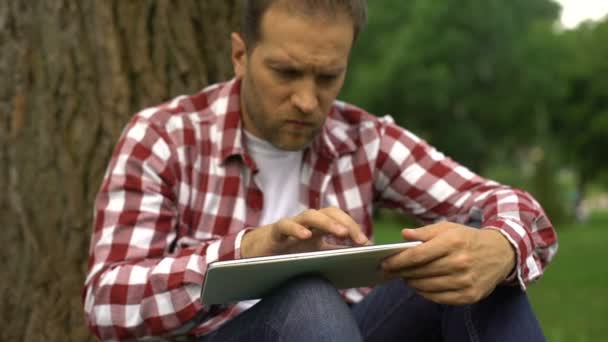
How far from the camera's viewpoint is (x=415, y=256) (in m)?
2.08

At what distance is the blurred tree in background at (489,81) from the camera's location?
27578 millimetres

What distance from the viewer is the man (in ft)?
7.04

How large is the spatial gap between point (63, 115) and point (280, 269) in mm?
1691

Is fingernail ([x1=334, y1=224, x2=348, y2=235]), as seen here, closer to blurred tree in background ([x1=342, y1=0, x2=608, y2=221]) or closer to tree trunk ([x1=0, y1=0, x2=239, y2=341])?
tree trunk ([x1=0, y1=0, x2=239, y2=341])

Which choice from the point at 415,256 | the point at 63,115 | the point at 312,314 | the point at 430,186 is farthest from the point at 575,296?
the point at 312,314

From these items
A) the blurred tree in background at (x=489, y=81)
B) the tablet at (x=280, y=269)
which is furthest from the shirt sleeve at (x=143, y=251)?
the blurred tree in background at (x=489, y=81)

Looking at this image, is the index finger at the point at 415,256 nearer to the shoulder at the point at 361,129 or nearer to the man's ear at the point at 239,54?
the shoulder at the point at 361,129

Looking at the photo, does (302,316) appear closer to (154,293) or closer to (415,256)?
(415,256)

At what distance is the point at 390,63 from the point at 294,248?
1013 inches

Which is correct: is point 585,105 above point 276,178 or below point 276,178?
below

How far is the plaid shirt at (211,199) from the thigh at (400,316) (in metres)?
0.21

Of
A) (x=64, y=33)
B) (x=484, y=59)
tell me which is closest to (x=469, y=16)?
(x=484, y=59)

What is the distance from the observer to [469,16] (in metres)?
28.4

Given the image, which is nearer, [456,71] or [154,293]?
[154,293]
